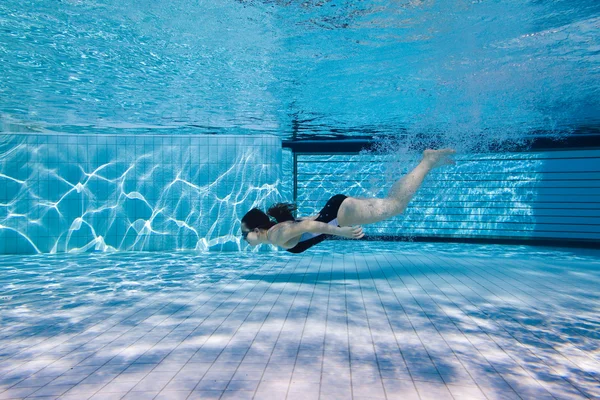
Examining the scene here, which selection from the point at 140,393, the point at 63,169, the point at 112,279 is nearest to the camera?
the point at 140,393

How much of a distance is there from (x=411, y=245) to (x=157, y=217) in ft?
26.7

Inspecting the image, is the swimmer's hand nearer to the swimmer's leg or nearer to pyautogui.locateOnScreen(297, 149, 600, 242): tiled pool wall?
the swimmer's leg

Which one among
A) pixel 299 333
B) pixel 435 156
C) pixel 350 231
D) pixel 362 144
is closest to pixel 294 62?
pixel 435 156

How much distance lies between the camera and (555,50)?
5.97m

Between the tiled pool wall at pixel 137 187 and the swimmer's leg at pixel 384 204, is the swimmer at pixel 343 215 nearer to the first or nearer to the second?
the swimmer's leg at pixel 384 204

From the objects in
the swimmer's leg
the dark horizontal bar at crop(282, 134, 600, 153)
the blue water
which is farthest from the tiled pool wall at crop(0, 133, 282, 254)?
the swimmer's leg

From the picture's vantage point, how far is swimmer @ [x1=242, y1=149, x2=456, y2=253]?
4.82m

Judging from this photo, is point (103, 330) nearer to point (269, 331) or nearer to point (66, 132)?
point (269, 331)

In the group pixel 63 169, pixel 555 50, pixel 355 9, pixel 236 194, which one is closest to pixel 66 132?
pixel 63 169

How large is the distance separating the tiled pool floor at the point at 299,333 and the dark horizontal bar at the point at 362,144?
6.26 meters

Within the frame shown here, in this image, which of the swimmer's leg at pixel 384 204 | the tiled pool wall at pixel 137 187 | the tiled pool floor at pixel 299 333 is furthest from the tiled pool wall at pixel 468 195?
the swimmer's leg at pixel 384 204

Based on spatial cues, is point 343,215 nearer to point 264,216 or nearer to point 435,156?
point 264,216

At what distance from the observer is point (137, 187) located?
11156mm

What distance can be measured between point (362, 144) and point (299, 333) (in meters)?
10.2
